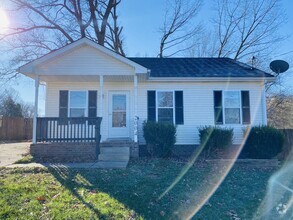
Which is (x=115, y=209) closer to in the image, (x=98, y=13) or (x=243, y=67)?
(x=243, y=67)

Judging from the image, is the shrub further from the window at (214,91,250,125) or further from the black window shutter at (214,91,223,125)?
the window at (214,91,250,125)

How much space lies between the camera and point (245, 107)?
453 inches

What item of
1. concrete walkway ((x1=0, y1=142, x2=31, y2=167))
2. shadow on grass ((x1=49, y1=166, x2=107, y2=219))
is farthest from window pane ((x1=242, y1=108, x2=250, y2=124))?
concrete walkway ((x1=0, y1=142, x2=31, y2=167))

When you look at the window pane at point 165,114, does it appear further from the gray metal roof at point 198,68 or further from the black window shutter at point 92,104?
the black window shutter at point 92,104

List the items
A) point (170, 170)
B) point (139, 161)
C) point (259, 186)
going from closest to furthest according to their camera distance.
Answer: point (259, 186), point (170, 170), point (139, 161)

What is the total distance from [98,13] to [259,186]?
2085 centimetres

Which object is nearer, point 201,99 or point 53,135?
point 53,135

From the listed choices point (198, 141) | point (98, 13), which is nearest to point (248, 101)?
point (198, 141)

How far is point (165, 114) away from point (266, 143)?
4.40 metres

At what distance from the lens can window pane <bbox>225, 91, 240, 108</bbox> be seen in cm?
1152

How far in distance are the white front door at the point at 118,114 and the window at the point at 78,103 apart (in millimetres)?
1226

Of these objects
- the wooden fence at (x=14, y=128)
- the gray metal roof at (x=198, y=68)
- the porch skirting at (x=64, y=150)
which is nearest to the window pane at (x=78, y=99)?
the porch skirting at (x=64, y=150)

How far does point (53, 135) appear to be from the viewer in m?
9.70

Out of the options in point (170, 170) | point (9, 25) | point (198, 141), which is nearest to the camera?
point (170, 170)
